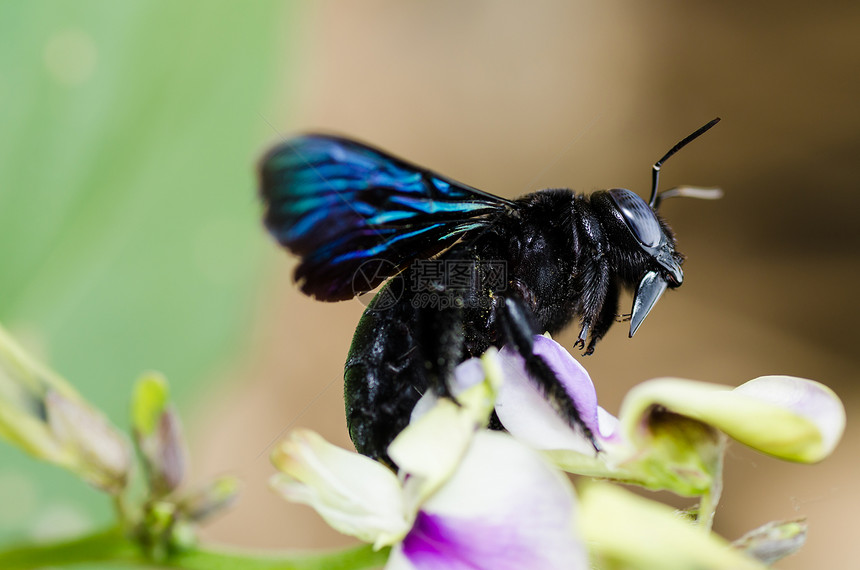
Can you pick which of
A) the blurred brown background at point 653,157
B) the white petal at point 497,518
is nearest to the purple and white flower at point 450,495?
the white petal at point 497,518

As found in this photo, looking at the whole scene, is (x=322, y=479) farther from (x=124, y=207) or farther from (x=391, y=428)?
(x=124, y=207)

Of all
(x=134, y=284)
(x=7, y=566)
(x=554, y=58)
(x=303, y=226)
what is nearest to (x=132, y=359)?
(x=134, y=284)

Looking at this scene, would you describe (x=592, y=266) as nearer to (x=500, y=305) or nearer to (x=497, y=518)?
(x=500, y=305)

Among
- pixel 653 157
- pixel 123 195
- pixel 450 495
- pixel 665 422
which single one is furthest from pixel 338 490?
pixel 653 157

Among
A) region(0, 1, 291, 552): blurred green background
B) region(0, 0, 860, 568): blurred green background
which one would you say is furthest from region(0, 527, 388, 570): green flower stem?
region(0, 1, 291, 552): blurred green background

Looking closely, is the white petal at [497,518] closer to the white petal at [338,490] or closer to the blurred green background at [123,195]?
the white petal at [338,490]

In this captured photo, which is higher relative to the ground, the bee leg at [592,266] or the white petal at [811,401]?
the bee leg at [592,266]
